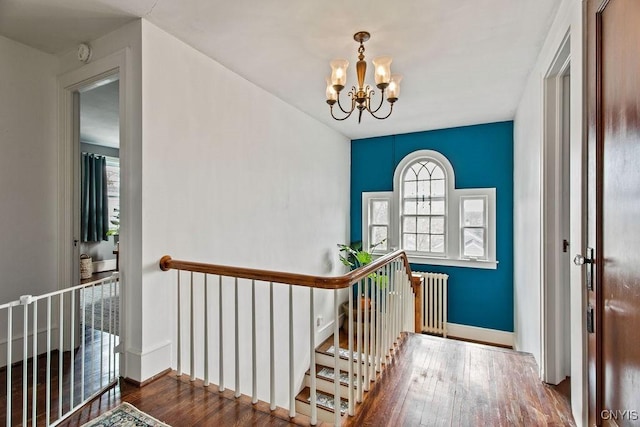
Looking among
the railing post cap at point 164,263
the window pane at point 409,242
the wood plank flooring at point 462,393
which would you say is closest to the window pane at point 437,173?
the window pane at point 409,242

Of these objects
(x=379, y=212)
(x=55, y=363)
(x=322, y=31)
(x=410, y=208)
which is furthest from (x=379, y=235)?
(x=55, y=363)

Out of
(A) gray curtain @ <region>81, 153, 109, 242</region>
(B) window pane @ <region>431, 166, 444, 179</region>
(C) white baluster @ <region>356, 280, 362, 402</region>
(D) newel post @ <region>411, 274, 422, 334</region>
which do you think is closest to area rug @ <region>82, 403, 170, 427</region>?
(C) white baluster @ <region>356, 280, 362, 402</region>

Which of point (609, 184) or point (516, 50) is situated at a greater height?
point (516, 50)

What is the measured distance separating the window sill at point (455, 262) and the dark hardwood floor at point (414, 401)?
207cm

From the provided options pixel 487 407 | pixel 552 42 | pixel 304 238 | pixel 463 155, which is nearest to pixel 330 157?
pixel 304 238

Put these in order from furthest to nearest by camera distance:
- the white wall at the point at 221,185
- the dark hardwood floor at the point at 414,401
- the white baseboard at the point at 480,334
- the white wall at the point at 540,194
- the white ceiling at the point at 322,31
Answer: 1. the white baseboard at the point at 480,334
2. the white wall at the point at 221,185
3. the white ceiling at the point at 322,31
4. the dark hardwood floor at the point at 414,401
5. the white wall at the point at 540,194

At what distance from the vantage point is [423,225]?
488 cm

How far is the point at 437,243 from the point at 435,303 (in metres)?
0.89

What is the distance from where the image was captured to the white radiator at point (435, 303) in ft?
14.9

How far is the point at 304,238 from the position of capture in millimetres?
3996

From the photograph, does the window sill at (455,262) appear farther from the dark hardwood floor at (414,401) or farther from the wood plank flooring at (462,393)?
the dark hardwood floor at (414,401)

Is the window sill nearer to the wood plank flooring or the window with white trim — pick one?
the window with white trim

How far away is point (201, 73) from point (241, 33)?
50 cm

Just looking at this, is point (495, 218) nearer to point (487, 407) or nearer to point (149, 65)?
point (487, 407)
